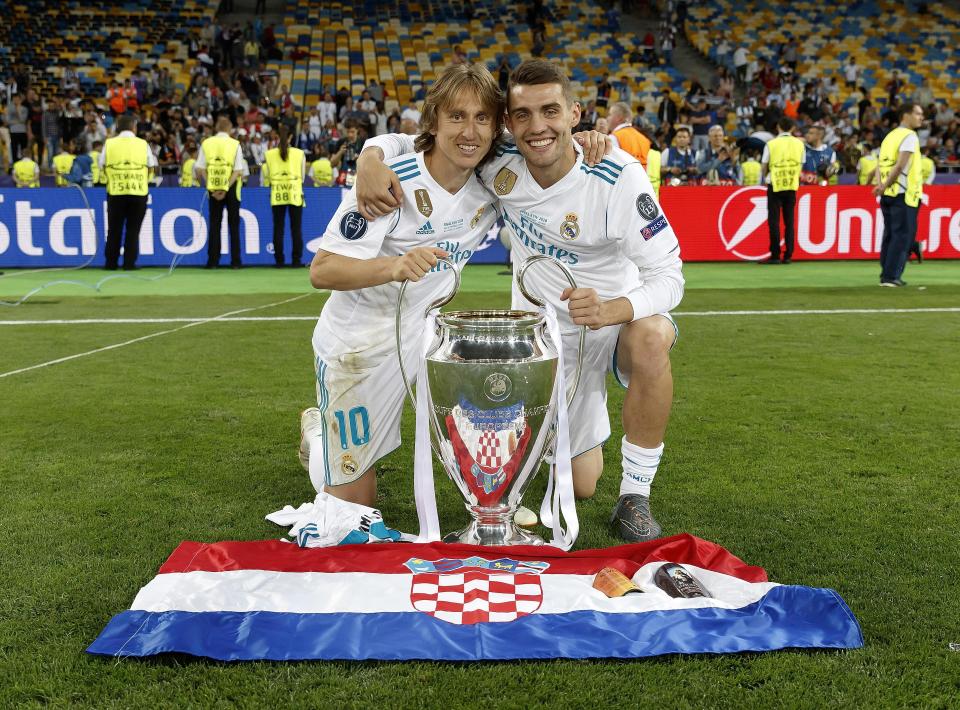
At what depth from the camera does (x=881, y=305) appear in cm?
841

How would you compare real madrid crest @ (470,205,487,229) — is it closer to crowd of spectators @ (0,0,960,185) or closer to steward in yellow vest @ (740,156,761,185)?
crowd of spectators @ (0,0,960,185)

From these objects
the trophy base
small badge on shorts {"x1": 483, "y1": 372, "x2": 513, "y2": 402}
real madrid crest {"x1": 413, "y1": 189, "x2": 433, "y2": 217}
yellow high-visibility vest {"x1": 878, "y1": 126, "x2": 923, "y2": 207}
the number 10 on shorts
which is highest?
yellow high-visibility vest {"x1": 878, "y1": 126, "x2": 923, "y2": 207}

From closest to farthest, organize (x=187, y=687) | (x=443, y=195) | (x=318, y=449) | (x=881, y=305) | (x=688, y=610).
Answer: (x=187, y=687) < (x=688, y=610) < (x=443, y=195) < (x=318, y=449) < (x=881, y=305)

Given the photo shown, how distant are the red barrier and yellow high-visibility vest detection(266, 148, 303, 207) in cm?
495

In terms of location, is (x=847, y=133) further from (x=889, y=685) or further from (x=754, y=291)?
(x=889, y=685)

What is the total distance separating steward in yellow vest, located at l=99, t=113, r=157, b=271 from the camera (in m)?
11.7

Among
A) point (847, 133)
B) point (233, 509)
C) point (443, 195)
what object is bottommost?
point (233, 509)

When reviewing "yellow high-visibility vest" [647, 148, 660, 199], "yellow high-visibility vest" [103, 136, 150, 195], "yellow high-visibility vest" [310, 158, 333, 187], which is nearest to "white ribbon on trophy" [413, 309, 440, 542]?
"yellow high-visibility vest" [647, 148, 660, 199]

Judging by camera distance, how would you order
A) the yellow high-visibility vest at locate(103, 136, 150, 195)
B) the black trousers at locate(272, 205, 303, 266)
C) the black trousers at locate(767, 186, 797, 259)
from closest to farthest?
the yellow high-visibility vest at locate(103, 136, 150, 195) → the black trousers at locate(767, 186, 797, 259) → the black trousers at locate(272, 205, 303, 266)

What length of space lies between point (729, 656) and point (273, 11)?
27.3 m

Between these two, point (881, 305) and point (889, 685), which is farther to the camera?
point (881, 305)

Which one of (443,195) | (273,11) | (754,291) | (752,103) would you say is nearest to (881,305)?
(754,291)

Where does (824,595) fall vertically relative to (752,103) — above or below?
below

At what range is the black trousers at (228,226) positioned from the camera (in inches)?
493
